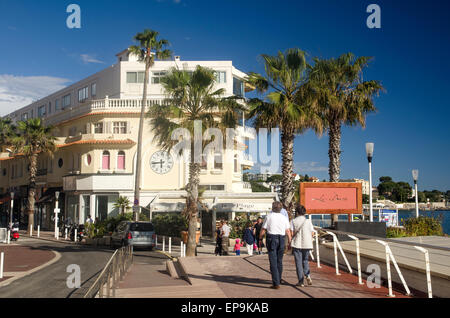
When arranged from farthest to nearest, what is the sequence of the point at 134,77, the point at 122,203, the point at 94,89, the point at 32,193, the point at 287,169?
the point at 94,89 < the point at 134,77 < the point at 32,193 < the point at 122,203 < the point at 287,169

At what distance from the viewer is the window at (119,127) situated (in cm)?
4288

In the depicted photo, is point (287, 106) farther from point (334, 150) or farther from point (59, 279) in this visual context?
point (59, 279)

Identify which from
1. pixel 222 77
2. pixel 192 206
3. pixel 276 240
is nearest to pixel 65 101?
pixel 222 77

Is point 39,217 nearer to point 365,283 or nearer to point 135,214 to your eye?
point 135,214

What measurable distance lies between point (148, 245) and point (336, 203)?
1172 centimetres

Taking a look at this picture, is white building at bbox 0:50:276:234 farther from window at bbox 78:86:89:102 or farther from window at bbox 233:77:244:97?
window at bbox 78:86:89:102

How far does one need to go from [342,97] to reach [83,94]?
37.1 meters

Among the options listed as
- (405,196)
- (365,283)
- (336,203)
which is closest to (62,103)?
(336,203)

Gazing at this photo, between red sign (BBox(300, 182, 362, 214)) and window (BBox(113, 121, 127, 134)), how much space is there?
2769 cm

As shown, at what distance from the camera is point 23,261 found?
68.6ft

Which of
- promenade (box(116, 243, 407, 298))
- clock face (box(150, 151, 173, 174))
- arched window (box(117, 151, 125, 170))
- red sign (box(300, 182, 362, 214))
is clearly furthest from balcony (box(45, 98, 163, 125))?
promenade (box(116, 243, 407, 298))

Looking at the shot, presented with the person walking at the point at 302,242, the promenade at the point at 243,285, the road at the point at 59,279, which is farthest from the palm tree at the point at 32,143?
the person walking at the point at 302,242

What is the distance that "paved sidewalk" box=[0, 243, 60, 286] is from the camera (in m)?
16.4
